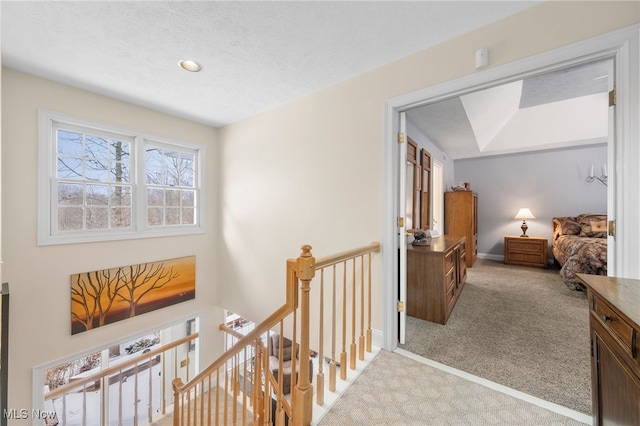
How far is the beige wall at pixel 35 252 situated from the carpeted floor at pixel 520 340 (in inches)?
131

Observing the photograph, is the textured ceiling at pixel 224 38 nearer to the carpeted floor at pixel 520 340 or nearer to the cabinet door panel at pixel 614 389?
the cabinet door panel at pixel 614 389

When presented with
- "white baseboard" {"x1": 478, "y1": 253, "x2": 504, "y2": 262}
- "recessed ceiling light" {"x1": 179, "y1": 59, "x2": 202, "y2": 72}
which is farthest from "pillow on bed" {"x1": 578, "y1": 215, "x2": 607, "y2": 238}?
"recessed ceiling light" {"x1": 179, "y1": 59, "x2": 202, "y2": 72}

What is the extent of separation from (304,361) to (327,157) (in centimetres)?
181

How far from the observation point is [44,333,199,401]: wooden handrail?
108 inches

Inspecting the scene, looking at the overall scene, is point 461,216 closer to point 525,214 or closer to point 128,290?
point 525,214

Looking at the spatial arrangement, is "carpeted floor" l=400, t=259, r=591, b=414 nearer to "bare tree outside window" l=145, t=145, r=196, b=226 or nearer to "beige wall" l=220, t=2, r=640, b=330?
"beige wall" l=220, t=2, r=640, b=330

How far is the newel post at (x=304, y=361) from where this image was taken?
1.41 meters

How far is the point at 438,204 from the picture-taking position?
4883 mm

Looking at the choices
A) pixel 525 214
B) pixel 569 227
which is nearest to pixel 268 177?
pixel 525 214

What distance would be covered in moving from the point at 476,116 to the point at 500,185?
9.57ft

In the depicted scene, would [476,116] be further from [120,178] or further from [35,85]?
[35,85]

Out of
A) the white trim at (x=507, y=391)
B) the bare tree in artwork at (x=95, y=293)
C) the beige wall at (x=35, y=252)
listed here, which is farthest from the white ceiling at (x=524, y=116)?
the bare tree in artwork at (x=95, y=293)

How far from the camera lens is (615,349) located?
0.90 m

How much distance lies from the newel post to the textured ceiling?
1.55 m
